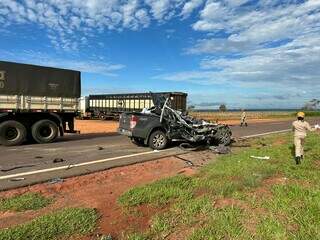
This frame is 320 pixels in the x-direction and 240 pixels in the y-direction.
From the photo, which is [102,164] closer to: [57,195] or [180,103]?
[57,195]

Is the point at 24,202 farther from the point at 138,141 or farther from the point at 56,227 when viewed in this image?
the point at 138,141

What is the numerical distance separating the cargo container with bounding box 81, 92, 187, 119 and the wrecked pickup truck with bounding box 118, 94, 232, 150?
19.0 metres

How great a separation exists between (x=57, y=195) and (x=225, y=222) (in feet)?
10.7

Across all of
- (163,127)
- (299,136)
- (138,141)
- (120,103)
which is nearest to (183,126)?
(163,127)

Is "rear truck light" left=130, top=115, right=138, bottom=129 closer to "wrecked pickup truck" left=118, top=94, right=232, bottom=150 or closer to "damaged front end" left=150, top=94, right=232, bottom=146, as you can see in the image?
"wrecked pickup truck" left=118, top=94, right=232, bottom=150

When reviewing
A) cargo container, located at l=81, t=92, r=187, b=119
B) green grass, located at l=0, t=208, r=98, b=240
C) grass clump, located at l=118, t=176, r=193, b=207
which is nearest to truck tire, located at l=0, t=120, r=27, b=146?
grass clump, located at l=118, t=176, r=193, b=207

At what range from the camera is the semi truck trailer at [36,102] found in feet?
49.1

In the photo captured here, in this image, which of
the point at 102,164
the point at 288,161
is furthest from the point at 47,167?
the point at 288,161

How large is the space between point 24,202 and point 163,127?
8167 millimetres

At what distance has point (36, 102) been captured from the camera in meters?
15.7

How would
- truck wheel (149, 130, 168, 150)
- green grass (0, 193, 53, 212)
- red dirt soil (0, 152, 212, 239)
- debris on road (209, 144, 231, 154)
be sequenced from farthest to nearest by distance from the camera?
1. truck wheel (149, 130, 168, 150)
2. debris on road (209, 144, 231, 154)
3. green grass (0, 193, 53, 212)
4. red dirt soil (0, 152, 212, 239)

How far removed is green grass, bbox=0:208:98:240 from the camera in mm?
4969

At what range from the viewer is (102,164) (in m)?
10.4

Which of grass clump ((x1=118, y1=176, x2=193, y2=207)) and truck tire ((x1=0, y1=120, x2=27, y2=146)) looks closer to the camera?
grass clump ((x1=118, y1=176, x2=193, y2=207))
